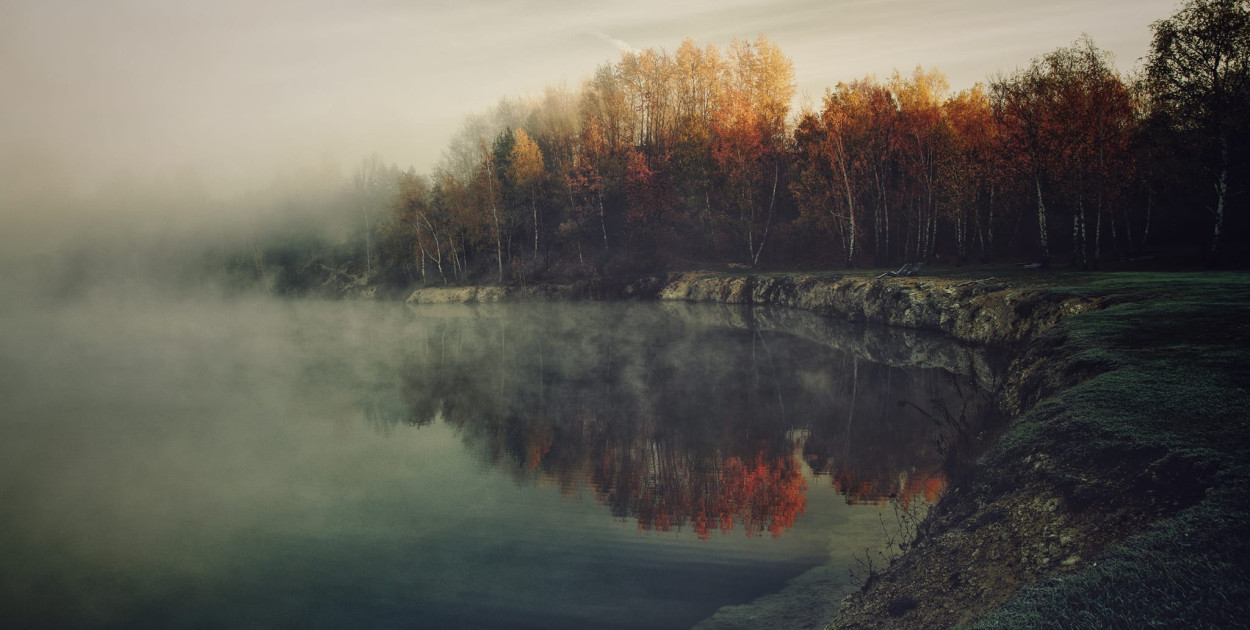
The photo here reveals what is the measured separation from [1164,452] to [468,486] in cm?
1031

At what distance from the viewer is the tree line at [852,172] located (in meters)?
32.7

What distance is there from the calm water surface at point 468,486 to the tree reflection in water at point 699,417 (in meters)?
0.08

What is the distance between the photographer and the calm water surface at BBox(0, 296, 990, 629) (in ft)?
26.0

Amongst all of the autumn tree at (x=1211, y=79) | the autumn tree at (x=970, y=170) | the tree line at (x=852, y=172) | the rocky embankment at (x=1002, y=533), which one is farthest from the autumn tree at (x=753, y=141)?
the rocky embankment at (x=1002, y=533)

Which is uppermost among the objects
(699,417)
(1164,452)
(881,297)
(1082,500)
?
(881,297)

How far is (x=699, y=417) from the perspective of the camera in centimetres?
1600

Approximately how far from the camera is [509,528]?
9844mm

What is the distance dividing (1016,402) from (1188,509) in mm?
6570

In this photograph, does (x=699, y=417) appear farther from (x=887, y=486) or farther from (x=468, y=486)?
(x=468, y=486)

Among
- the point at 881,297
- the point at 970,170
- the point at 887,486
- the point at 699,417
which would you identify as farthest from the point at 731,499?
the point at 970,170

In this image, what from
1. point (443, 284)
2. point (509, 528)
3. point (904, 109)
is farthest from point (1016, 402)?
point (443, 284)

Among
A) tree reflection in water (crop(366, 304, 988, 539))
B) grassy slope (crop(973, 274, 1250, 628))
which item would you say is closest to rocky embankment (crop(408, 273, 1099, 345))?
tree reflection in water (crop(366, 304, 988, 539))

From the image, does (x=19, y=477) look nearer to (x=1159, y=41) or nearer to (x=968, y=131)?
(x=1159, y=41)

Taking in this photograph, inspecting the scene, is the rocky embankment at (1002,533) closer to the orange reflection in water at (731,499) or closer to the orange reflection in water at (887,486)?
the orange reflection in water at (887,486)
